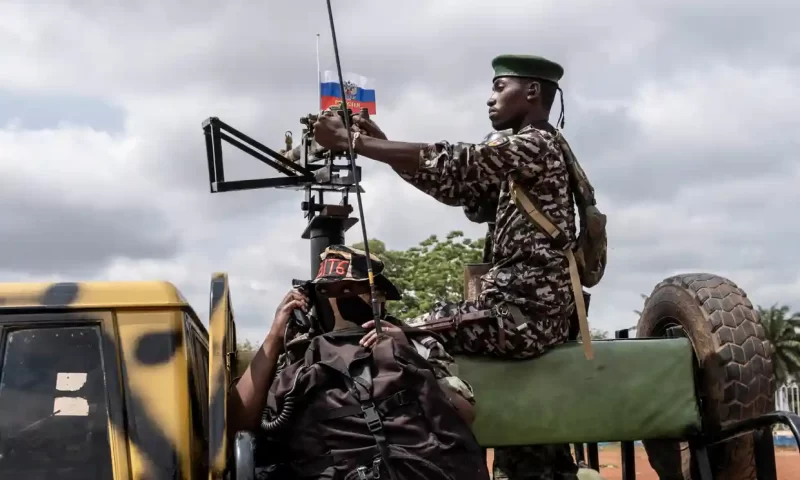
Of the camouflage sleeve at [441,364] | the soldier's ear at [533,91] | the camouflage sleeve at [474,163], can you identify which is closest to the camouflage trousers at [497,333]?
the camouflage sleeve at [441,364]

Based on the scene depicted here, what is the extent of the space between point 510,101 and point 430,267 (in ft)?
64.1

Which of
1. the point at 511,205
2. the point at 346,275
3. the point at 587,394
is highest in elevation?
the point at 511,205

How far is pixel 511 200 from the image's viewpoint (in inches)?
159

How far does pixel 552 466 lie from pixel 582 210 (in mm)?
1149

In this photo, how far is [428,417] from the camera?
9.27 ft

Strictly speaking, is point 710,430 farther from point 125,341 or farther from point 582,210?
point 125,341

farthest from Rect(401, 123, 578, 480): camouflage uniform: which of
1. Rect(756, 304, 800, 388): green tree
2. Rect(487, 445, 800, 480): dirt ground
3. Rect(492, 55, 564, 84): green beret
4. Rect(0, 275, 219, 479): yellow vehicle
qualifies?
Rect(756, 304, 800, 388): green tree

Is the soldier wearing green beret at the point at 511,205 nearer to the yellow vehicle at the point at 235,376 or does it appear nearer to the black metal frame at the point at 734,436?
the yellow vehicle at the point at 235,376

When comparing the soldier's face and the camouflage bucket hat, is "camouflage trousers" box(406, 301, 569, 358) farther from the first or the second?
the soldier's face

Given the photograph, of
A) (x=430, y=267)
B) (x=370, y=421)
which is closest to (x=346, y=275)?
(x=370, y=421)

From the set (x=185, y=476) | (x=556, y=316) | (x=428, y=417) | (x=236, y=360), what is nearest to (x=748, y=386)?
(x=556, y=316)

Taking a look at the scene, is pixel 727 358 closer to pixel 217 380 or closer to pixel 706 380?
pixel 706 380

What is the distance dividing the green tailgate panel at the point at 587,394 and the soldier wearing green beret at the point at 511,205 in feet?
0.32

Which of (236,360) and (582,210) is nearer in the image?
(236,360)
